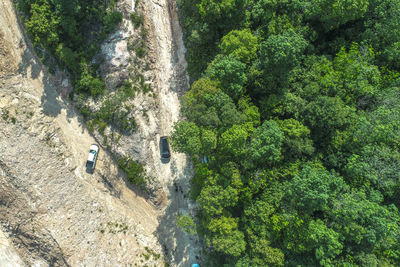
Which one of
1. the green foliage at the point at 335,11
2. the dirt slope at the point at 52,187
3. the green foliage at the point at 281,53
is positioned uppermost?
the green foliage at the point at 335,11

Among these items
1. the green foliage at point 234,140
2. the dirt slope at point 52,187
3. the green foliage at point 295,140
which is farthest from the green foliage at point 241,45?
the dirt slope at point 52,187

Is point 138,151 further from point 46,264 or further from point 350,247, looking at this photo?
point 350,247

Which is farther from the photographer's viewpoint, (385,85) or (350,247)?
(385,85)

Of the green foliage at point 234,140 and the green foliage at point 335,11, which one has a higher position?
the green foliage at point 335,11

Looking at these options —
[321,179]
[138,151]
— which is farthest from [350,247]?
[138,151]

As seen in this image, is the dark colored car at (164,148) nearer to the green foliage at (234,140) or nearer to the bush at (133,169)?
the bush at (133,169)

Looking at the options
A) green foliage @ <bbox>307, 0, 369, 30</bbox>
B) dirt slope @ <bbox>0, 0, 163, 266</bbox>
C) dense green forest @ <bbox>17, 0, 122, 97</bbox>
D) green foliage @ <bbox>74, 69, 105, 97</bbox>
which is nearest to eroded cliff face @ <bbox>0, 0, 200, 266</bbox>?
dirt slope @ <bbox>0, 0, 163, 266</bbox>

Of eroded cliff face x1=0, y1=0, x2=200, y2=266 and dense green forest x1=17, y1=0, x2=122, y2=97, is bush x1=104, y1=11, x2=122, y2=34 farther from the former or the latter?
eroded cliff face x1=0, y1=0, x2=200, y2=266
